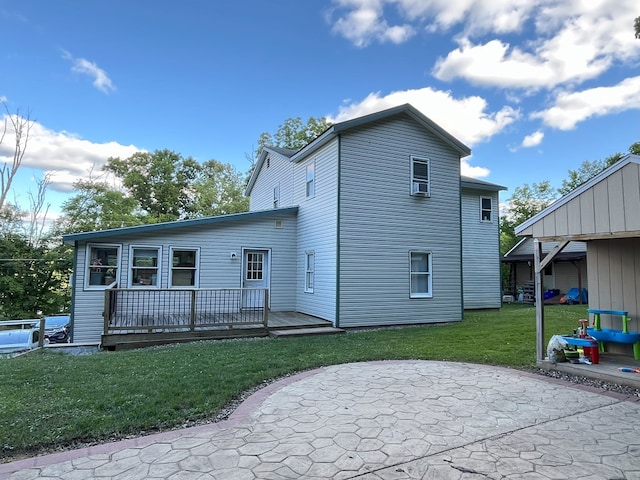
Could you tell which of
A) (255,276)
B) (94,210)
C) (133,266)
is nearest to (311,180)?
(255,276)

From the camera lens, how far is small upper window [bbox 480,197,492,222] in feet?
54.7

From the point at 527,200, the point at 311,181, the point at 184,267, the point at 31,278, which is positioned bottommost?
the point at 31,278

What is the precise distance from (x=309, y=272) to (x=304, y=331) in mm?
2891

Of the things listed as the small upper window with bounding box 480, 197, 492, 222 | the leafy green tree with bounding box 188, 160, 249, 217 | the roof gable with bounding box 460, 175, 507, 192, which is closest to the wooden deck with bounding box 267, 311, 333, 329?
the roof gable with bounding box 460, 175, 507, 192

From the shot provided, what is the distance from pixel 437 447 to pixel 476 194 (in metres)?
15.0

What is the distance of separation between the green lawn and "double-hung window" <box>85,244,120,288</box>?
2731mm

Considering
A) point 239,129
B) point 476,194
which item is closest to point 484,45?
point 476,194

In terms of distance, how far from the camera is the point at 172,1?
12852 millimetres

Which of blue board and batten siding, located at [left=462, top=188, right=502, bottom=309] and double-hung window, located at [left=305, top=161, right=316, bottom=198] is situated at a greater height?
double-hung window, located at [left=305, top=161, right=316, bottom=198]

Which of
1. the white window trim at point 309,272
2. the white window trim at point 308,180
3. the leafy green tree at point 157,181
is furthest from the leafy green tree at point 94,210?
the white window trim at point 309,272

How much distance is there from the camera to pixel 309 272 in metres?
12.6

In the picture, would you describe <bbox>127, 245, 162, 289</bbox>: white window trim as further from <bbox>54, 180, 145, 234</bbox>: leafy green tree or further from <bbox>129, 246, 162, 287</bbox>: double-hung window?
<bbox>54, 180, 145, 234</bbox>: leafy green tree

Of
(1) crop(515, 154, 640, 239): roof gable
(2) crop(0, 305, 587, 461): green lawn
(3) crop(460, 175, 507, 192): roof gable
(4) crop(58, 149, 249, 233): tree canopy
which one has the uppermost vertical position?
(4) crop(58, 149, 249, 233): tree canopy

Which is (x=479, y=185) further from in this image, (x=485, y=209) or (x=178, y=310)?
(x=178, y=310)
